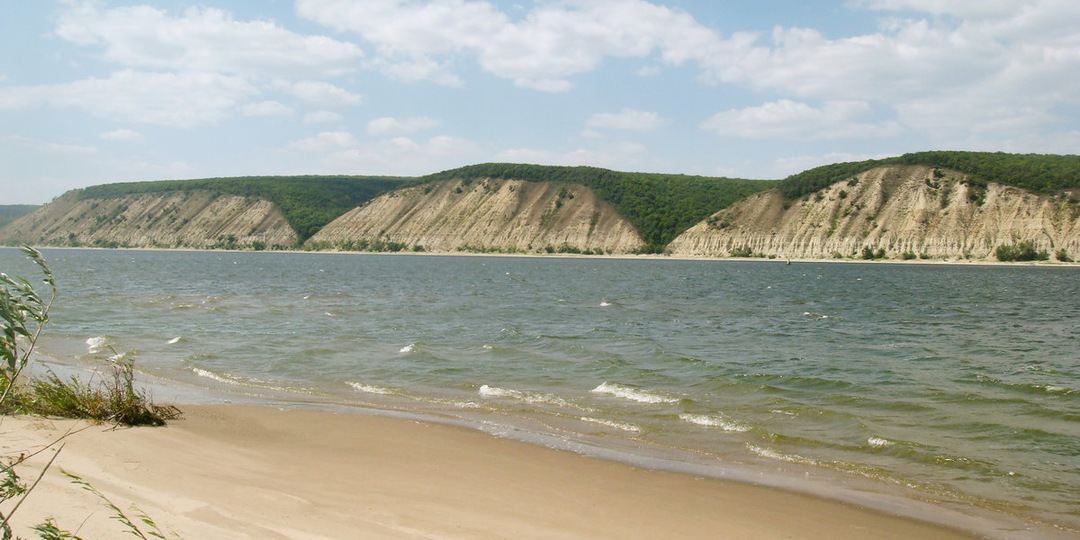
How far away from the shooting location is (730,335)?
25.7 m

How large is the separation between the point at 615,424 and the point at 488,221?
447 ft

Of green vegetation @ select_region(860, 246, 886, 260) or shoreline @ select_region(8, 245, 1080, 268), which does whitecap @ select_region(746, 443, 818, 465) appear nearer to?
shoreline @ select_region(8, 245, 1080, 268)

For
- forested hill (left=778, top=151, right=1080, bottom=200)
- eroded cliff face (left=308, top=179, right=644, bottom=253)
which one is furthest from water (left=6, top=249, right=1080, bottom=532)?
eroded cliff face (left=308, top=179, right=644, bottom=253)

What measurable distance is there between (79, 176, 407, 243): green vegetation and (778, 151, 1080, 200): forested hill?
108265 mm

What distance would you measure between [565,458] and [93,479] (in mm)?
6036

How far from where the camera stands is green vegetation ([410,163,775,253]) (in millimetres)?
140250

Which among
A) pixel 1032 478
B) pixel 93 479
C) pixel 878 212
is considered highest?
pixel 878 212

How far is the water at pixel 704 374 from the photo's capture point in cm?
1087

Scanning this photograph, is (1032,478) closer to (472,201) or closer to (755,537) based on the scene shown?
(755,537)

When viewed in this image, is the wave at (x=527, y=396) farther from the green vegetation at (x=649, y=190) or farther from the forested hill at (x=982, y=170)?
the green vegetation at (x=649, y=190)

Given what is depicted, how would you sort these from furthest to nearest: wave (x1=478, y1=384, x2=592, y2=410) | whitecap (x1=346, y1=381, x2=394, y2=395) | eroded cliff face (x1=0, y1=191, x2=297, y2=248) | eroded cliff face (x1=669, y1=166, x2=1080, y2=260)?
eroded cliff face (x1=0, y1=191, x2=297, y2=248), eroded cliff face (x1=669, y1=166, x2=1080, y2=260), whitecap (x1=346, y1=381, x2=394, y2=395), wave (x1=478, y1=384, x2=592, y2=410)

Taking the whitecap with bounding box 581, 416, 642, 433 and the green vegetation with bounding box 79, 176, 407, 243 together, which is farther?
the green vegetation with bounding box 79, 176, 407, 243

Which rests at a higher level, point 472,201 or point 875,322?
point 472,201

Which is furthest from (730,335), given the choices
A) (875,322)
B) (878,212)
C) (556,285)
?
(878,212)
